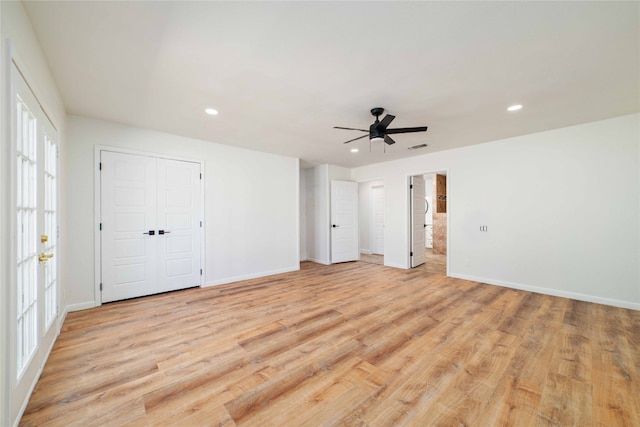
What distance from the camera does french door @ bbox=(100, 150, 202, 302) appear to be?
3.50 m

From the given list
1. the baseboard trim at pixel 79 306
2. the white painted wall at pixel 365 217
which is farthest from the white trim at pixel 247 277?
the white painted wall at pixel 365 217

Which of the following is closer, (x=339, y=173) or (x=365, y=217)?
(x=339, y=173)

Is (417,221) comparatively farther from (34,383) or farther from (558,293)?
(34,383)

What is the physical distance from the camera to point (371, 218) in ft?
26.1

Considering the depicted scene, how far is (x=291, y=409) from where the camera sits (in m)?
1.60

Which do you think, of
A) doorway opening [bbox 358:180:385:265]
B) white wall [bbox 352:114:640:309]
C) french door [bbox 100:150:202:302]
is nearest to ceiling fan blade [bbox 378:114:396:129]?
white wall [bbox 352:114:640:309]

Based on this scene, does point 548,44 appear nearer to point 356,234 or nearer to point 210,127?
point 210,127

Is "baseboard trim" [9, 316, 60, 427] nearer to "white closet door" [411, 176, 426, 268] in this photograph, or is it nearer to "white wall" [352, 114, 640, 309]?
"white wall" [352, 114, 640, 309]

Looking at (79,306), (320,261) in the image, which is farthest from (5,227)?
(320,261)

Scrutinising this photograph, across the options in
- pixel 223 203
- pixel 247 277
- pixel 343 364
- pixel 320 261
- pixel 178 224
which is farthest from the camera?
pixel 320 261

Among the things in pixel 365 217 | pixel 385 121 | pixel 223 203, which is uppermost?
pixel 385 121

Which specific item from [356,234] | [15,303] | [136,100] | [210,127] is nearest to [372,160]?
[356,234]

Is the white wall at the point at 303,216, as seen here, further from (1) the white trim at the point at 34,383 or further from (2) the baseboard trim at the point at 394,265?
(1) the white trim at the point at 34,383

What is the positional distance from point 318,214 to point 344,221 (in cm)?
71
